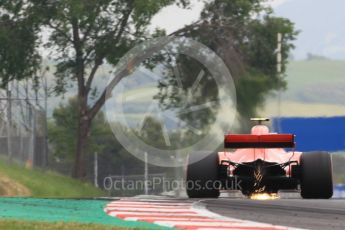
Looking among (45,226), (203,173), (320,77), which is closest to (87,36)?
(203,173)

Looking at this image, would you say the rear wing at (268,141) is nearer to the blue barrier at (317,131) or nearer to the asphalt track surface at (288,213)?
the asphalt track surface at (288,213)

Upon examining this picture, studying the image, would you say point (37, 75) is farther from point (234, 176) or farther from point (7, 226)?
point (7, 226)

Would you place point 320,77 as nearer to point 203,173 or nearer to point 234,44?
point 234,44

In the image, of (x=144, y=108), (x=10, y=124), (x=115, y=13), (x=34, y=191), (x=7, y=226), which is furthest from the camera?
(x=115, y=13)

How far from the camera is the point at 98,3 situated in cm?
3606

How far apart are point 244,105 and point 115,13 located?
787 centimetres

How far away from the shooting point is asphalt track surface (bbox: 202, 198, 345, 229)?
48.0 ft

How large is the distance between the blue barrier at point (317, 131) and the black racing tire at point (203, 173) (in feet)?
49.1

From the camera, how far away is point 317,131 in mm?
34500

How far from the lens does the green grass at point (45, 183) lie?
92.6 feet

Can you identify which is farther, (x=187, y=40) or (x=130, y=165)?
(x=130, y=165)

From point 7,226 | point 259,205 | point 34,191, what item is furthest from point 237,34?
point 7,226

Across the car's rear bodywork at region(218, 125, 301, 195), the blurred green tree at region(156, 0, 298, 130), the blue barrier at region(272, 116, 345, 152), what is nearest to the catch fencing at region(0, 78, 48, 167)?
the blurred green tree at region(156, 0, 298, 130)

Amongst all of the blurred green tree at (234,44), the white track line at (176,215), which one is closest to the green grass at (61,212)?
the white track line at (176,215)
